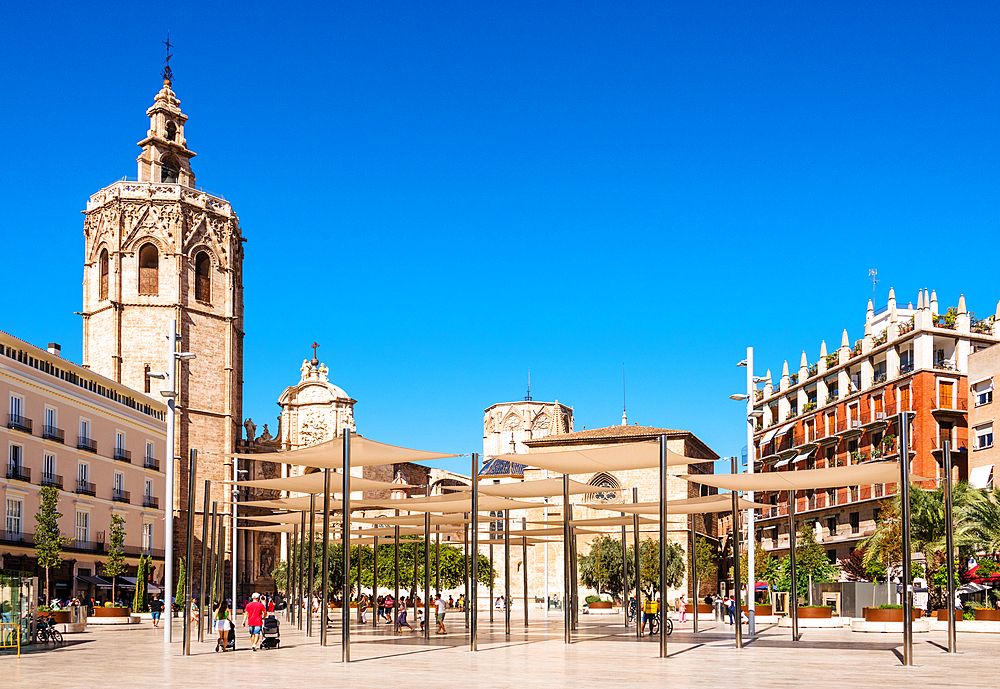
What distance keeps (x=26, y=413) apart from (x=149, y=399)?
16253mm

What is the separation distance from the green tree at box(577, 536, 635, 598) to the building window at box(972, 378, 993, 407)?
19.1 metres

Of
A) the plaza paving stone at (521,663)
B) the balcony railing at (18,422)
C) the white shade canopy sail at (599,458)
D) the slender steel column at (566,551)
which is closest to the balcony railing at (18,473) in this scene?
the balcony railing at (18,422)

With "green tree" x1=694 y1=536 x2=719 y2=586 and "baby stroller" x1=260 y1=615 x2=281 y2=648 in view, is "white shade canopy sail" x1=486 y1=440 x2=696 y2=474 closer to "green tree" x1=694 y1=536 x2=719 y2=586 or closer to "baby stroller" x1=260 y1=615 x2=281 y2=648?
"baby stroller" x1=260 y1=615 x2=281 y2=648

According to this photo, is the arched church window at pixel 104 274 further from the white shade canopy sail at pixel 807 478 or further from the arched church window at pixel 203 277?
the white shade canopy sail at pixel 807 478

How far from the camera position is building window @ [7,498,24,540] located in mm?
46591

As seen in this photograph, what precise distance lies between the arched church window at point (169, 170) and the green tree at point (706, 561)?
1710 inches

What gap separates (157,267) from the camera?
72688 mm

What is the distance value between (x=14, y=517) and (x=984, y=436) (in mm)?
42813

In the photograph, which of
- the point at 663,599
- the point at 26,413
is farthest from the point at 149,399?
the point at 663,599

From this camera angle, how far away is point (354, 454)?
2259 centimetres

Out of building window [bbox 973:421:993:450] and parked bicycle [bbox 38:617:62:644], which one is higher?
building window [bbox 973:421:993:450]

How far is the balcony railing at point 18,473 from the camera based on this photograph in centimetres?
4647

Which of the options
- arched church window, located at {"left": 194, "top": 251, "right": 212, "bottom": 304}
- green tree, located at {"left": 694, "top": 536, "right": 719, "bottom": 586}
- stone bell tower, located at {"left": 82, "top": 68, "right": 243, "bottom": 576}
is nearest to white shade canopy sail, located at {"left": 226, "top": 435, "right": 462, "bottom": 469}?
green tree, located at {"left": 694, "top": 536, "right": 719, "bottom": 586}

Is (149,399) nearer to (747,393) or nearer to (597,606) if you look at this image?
(597,606)
